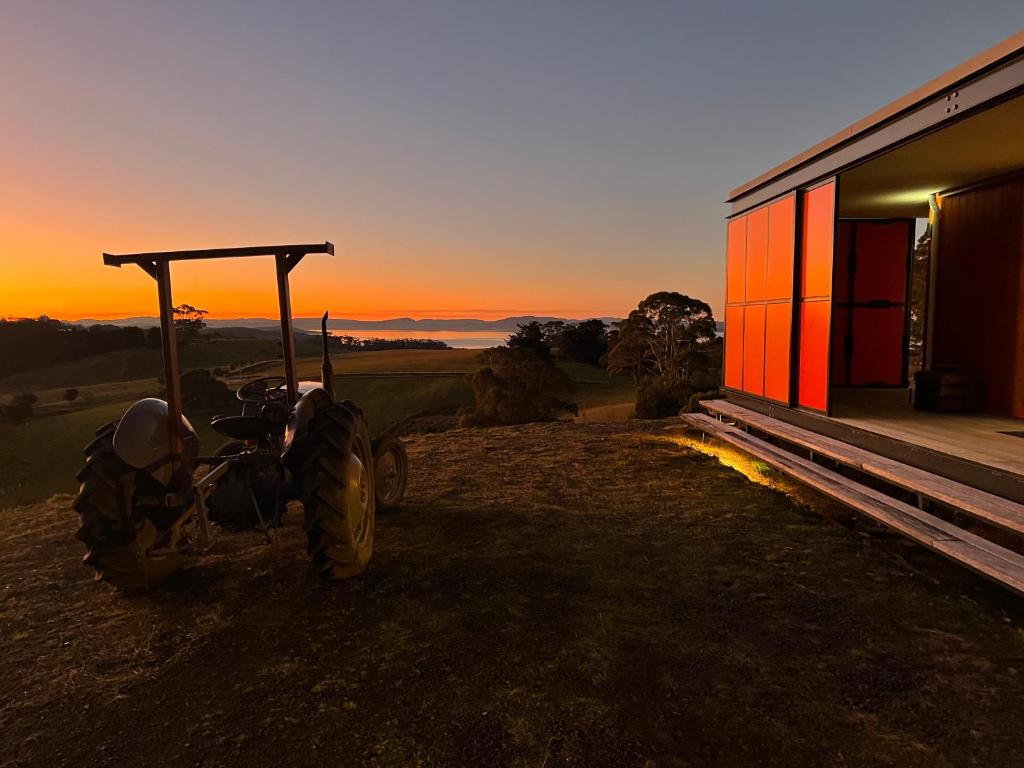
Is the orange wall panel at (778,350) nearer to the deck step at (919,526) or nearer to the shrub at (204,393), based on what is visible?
the deck step at (919,526)

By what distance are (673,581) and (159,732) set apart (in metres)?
3.31

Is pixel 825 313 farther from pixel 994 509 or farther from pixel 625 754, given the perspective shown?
pixel 625 754

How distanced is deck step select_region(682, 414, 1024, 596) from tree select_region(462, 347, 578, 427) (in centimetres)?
2273

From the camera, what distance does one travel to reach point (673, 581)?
4.19 meters

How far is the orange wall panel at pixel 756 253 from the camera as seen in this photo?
8789mm

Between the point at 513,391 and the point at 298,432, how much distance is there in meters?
26.0

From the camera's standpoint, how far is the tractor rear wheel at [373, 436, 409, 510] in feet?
18.2

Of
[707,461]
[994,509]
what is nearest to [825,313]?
[707,461]

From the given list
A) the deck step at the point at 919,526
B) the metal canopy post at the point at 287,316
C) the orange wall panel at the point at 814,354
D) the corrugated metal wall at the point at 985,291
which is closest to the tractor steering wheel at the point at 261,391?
the metal canopy post at the point at 287,316

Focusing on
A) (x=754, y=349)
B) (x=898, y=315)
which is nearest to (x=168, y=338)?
(x=754, y=349)

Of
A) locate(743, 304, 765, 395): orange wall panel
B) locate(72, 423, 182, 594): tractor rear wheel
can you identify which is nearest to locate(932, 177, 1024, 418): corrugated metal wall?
locate(743, 304, 765, 395): orange wall panel

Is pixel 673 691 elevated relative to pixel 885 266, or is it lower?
lower

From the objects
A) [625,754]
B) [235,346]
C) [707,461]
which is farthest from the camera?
[235,346]

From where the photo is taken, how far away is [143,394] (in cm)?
5250
